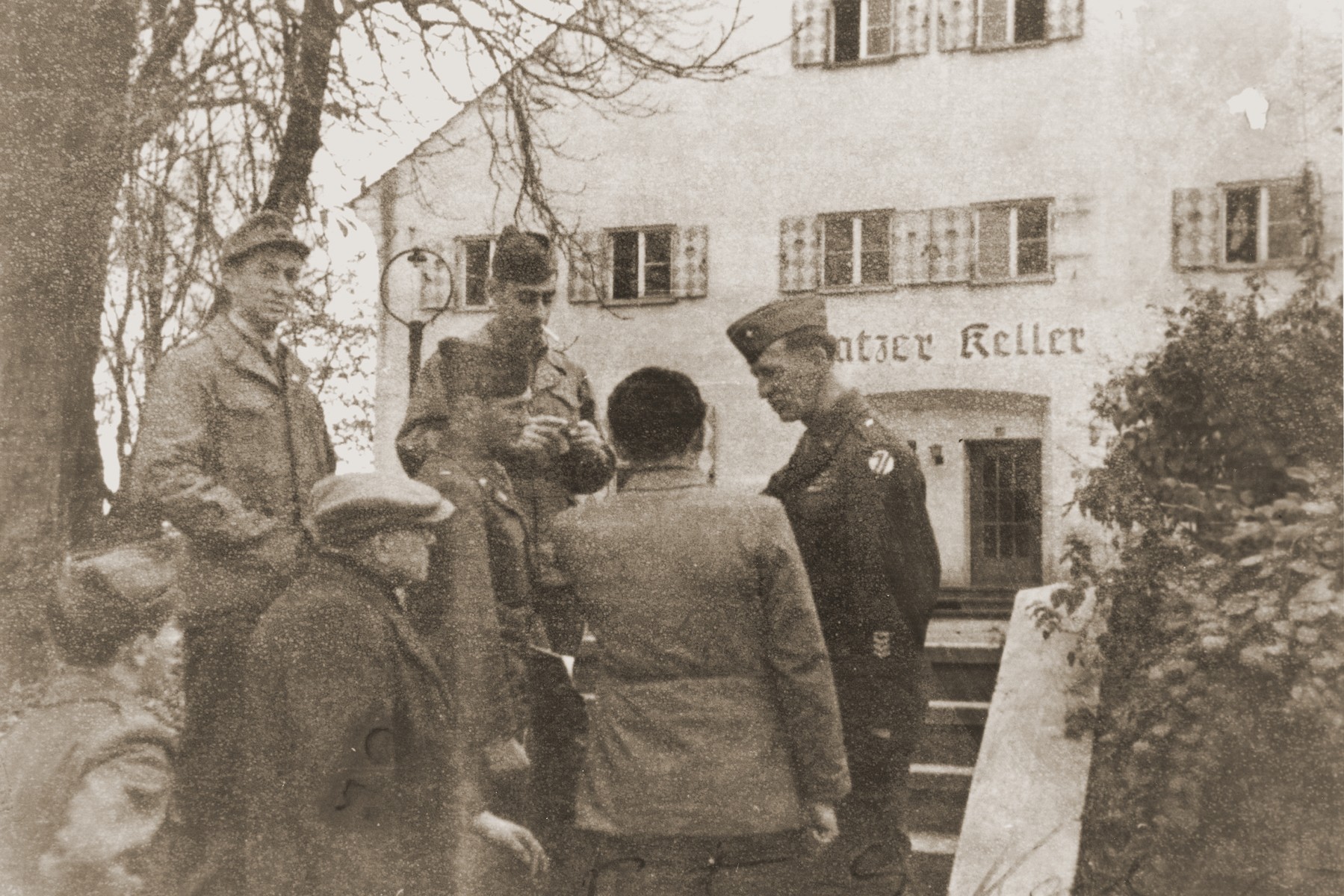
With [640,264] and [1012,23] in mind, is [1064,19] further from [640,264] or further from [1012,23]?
[640,264]

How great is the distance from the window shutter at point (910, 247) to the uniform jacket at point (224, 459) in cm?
149

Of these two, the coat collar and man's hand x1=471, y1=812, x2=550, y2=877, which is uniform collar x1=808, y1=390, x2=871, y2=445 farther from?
the coat collar

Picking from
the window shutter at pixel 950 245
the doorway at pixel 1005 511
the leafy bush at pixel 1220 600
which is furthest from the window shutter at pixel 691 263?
the leafy bush at pixel 1220 600

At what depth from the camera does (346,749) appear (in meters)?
2.72

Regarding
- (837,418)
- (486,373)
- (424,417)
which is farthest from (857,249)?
(424,417)

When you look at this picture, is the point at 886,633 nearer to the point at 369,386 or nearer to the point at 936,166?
the point at 936,166

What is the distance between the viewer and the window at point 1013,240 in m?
3.16

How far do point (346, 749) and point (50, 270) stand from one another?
61.7 inches

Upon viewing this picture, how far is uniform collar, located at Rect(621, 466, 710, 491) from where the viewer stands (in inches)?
95.7

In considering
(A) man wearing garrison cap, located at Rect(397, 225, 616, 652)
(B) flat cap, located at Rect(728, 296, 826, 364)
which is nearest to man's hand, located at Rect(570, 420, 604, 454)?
(A) man wearing garrison cap, located at Rect(397, 225, 616, 652)

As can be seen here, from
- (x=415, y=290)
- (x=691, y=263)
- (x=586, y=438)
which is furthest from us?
(x=415, y=290)

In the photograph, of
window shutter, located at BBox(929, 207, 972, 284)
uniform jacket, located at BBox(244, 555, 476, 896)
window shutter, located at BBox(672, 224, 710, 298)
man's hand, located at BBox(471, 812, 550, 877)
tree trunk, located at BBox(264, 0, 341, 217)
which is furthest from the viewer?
tree trunk, located at BBox(264, 0, 341, 217)

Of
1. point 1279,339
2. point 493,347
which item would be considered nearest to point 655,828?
point 493,347

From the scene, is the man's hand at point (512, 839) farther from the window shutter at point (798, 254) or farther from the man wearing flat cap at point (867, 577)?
the window shutter at point (798, 254)
